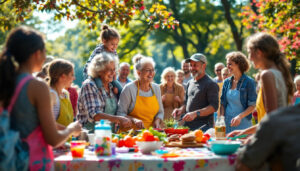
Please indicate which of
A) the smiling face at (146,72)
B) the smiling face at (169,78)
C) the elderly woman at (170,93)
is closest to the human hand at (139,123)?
the smiling face at (146,72)

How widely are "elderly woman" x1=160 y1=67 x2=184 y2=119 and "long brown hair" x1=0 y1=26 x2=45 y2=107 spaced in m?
5.00

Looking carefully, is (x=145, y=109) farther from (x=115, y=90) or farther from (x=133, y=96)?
(x=115, y=90)

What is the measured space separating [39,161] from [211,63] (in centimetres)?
2599

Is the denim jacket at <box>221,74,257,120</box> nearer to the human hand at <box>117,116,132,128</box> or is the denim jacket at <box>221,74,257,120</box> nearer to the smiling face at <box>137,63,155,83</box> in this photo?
the smiling face at <box>137,63,155,83</box>

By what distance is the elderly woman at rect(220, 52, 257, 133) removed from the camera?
528cm

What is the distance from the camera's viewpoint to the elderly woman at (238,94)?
5279mm

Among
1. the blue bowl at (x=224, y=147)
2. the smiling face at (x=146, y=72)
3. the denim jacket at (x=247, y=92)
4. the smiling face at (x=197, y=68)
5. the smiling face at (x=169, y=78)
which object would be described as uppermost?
the smiling face at (x=169, y=78)

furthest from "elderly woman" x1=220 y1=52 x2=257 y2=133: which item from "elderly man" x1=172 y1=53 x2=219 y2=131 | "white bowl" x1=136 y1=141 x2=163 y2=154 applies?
"white bowl" x1=136 y1=141 x2=163 y2=154

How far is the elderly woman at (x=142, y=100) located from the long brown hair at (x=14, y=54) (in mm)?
2156

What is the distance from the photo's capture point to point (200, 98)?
5.59 meters

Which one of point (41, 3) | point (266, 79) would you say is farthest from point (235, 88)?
point (41, 3)

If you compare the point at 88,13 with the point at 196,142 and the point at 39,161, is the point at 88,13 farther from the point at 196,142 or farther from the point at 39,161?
the point at 39,161

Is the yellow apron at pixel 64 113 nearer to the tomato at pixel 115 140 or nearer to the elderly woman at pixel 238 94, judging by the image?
the tomato at pixel 115 140

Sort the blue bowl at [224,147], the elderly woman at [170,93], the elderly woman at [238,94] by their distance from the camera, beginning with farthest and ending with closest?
1. the elderly woman at [170,93]
2. the elderly woman at [238,94]
3. the blue bowl at [224,147]
